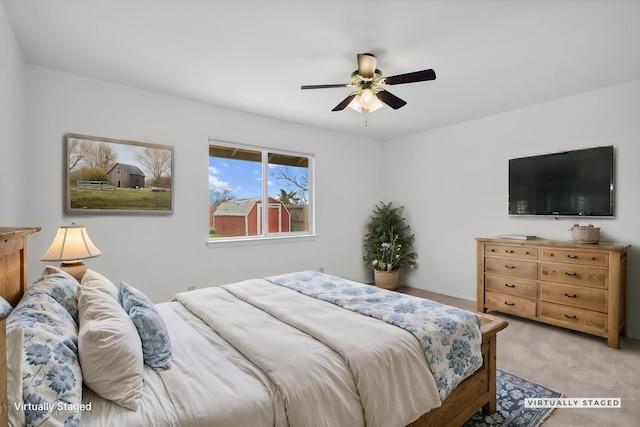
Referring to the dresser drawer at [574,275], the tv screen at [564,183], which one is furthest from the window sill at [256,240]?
the dresser drawer at [574,275]

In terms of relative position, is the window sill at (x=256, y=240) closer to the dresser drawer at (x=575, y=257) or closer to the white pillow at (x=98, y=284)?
the white pillow at (x=98, y=284)

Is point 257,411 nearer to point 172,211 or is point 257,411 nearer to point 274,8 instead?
point 274,8

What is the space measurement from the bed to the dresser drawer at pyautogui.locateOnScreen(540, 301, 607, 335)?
1.74 m

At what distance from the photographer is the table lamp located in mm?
2268

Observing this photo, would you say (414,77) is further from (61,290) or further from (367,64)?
(61,290)

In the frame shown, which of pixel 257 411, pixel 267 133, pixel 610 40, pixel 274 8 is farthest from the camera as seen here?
pixel 267 133

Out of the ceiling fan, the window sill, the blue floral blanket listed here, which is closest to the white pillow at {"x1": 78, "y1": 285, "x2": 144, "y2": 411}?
the blue floral blanket

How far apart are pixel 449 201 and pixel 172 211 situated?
3.79m

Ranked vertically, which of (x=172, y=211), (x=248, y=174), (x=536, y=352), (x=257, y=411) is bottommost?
(x=536, y=352)

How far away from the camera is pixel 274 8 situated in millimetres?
1933

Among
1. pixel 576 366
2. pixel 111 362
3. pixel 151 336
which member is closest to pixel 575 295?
pixel 576 366

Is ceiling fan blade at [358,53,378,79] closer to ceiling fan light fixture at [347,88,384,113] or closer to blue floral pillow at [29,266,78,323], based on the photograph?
ceiling fan light fixture at [347,88,384,113]

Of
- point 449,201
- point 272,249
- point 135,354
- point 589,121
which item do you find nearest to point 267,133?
point 272,249

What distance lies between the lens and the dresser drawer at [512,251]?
336 centimetres
